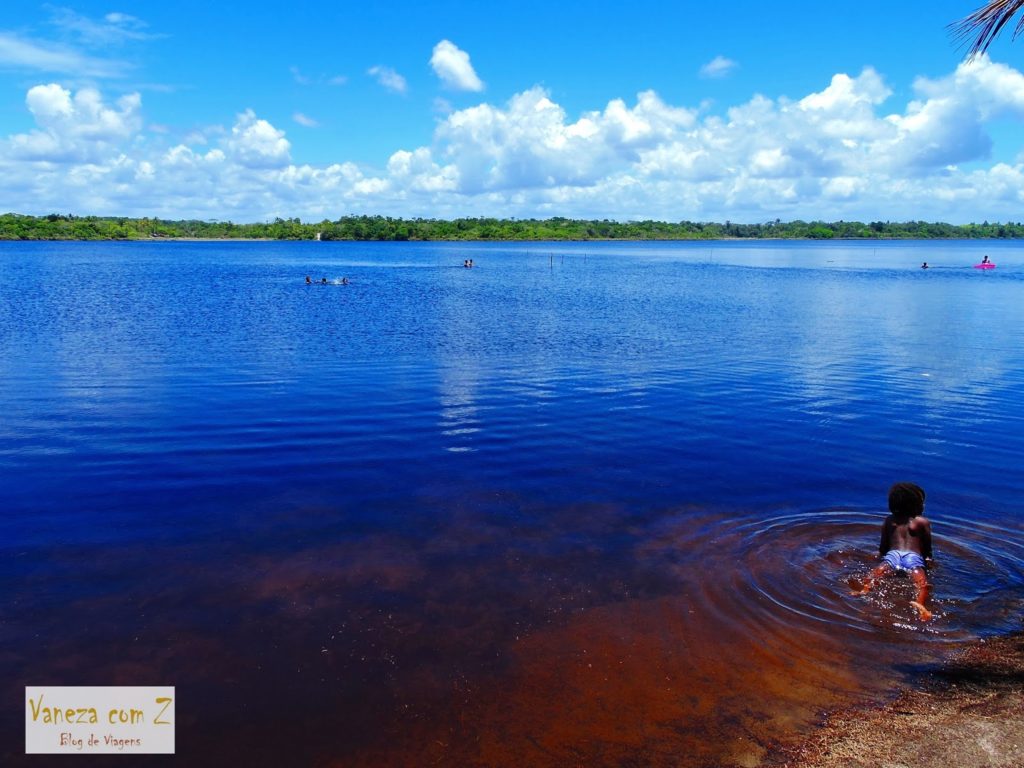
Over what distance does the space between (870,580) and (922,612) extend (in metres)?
0.90

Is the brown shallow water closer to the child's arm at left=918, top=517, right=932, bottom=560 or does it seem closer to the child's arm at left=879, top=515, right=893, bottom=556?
the child's arm at left=879, top=515, right=893, bottom=556

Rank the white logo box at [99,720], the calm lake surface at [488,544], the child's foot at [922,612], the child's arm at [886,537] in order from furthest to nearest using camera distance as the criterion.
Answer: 1. the child's arm at [886,537]
2. the child's foot at [922,612]
3. the calm lake surface at [488,544]
4. the white logo box at [99,720]

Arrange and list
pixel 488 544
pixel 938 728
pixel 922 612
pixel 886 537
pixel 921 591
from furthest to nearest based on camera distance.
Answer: pixel 488 544, pixel 886 537, pixel 921 591, pixel 922 612, pixel 938 728

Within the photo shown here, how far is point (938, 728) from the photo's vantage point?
288 inches

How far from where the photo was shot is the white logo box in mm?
7633

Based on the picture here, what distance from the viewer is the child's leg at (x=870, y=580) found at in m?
10.6

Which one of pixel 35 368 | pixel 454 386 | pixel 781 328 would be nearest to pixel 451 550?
pixel 454 386

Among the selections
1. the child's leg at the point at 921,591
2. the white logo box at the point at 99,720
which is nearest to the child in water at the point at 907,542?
the child's leg at the point at 921,591

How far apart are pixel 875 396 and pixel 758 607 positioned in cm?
1627

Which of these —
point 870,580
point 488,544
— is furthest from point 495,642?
point 870,580

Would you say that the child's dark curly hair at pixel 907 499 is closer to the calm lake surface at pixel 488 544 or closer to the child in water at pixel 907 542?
the child in water at pixel 907 542

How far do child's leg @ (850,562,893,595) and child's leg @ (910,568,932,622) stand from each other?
35 cm

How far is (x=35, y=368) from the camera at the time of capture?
26156mm

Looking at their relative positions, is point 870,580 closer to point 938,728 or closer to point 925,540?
point 925,540
